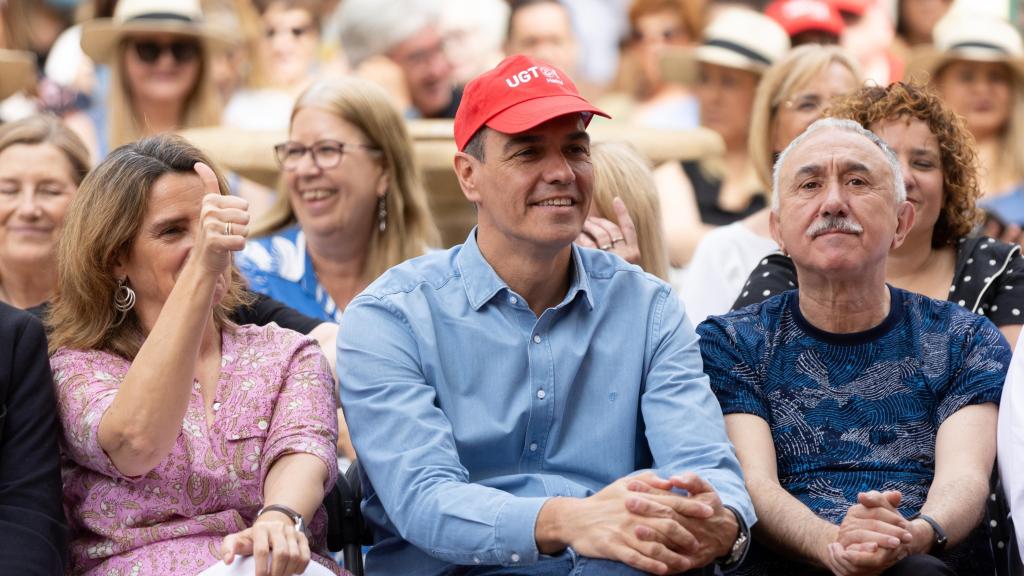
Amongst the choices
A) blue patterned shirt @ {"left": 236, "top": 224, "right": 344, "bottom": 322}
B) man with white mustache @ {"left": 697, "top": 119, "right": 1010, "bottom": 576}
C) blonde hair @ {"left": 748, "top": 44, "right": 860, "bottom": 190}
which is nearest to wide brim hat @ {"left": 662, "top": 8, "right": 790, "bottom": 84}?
blonde hair @ {"left": 748, "top": 44, "right": 860, "bottom": 190}

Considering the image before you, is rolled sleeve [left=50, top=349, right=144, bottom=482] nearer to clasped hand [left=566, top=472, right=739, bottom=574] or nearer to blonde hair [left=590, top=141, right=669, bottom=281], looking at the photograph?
clasped hand [left=566, top=472, right=739, bottom=574]

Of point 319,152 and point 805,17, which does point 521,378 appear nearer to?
point 319,152

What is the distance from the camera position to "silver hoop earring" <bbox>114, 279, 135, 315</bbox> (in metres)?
3.66

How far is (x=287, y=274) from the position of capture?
5270 mm

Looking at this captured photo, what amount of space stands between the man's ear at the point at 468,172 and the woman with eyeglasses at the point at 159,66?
128 inches

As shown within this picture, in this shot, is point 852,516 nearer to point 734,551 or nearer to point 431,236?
point 734,551

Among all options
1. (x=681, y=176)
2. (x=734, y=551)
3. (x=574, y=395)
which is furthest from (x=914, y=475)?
(x=681, y=176)

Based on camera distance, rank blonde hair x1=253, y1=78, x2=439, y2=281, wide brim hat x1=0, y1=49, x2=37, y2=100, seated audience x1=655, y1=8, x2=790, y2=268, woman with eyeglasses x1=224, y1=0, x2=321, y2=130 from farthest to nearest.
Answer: woman with eyeglasses x1=224, y1=0, x2=321, y2=130, seated audience x1=655, y1=8, x2=790, y2=268, wide brim hat x1=0, y1=49, x2=37, y2=100, blonde hair x1=253, y1=78, x2=439, y2=281

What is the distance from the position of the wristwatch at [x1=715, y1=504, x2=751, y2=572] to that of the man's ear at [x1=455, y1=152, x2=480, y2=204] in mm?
1016

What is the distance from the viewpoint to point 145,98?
677 centimetres

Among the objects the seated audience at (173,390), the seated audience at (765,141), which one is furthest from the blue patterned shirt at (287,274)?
the seated audience at (173,390)

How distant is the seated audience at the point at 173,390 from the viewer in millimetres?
3328

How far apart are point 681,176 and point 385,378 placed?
3889 millimetres

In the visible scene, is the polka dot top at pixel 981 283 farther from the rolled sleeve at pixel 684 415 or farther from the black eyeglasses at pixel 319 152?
the black eyeglasses at pixel 319 152
